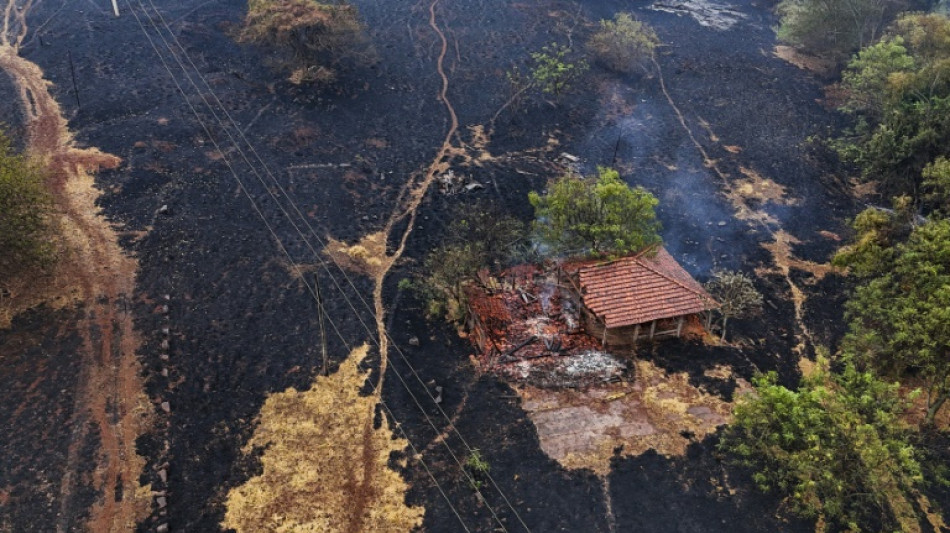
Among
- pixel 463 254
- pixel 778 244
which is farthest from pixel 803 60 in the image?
pixel 463 254

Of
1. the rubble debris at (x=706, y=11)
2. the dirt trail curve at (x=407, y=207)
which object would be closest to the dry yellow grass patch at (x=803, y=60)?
the rubble debris at (x=706, y=11)

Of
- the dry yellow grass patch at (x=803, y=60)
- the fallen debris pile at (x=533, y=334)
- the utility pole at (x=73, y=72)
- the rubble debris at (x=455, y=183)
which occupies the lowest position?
the fallen debris pile at (x=533, y=334)

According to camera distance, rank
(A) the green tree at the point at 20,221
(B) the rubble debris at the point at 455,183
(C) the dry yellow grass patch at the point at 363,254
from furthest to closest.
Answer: (B) the rubble debris at the point at 455,183
(C) the dry yellow grass patch at the point at 363,254
(A) the green tree at the point at 20,221

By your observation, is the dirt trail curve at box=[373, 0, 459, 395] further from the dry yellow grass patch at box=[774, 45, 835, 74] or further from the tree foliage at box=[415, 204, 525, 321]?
the dry yellow grass patch at box=[774, 45, 835, 74]

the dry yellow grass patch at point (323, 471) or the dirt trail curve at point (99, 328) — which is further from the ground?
the dirt trail curve at point (99, 328)

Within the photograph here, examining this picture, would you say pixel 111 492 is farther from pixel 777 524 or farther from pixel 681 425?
pixel 777 524

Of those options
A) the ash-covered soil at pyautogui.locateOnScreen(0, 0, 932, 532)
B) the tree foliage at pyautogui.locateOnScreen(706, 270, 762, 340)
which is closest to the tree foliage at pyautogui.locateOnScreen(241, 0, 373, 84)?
the ash-covered soil at pyautogui.locateOnScreen(0, 0, 932, 532)

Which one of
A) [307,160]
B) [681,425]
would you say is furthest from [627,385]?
[307,160]

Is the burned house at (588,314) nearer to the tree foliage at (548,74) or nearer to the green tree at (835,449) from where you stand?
the green tree at (835,449)
